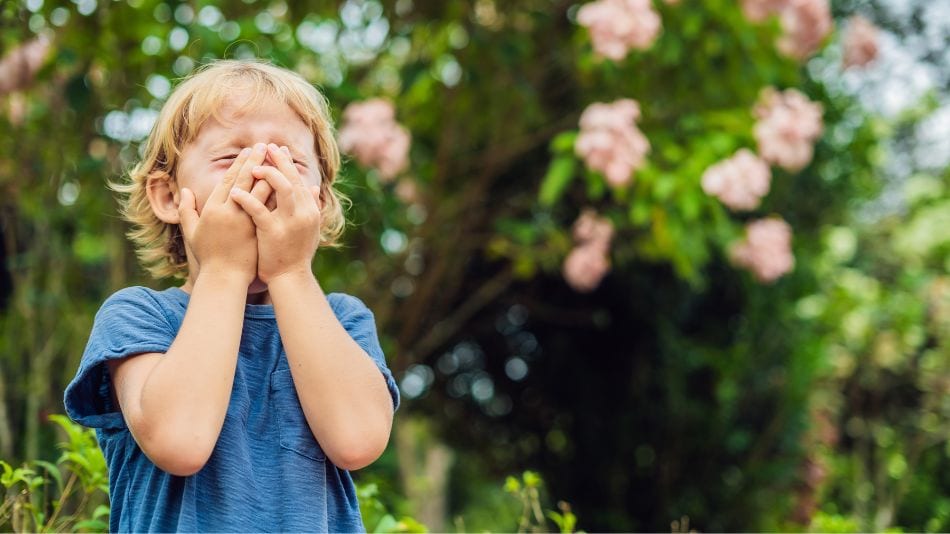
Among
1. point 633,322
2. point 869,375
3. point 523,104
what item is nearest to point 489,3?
point 523,104

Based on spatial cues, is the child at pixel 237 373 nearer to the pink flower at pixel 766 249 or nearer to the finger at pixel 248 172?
the finger at pixel 248 172

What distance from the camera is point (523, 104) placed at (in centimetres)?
457

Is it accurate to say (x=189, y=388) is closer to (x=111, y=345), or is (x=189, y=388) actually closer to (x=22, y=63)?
(x=111, y=345)

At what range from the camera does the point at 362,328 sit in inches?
58.7

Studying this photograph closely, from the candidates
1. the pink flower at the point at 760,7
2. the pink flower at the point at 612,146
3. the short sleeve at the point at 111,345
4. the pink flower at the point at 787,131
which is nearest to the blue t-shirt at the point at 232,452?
the short sleeve at the point at 111,345

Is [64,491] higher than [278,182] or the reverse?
the reverse

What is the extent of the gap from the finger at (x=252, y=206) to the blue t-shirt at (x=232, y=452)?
0.18m

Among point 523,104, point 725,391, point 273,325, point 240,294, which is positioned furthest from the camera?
point 725,391

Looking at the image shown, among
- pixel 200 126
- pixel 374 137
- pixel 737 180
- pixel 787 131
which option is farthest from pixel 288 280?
pixel 787 131

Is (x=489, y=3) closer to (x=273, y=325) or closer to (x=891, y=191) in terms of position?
(x=273, y=325)

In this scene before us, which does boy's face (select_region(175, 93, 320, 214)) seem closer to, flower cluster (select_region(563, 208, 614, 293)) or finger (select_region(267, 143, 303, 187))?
finger (select_region(267, 143, 303, 187))

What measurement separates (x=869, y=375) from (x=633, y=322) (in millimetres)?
3102

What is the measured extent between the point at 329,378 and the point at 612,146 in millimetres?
2547

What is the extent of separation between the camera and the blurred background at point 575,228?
3596mm
